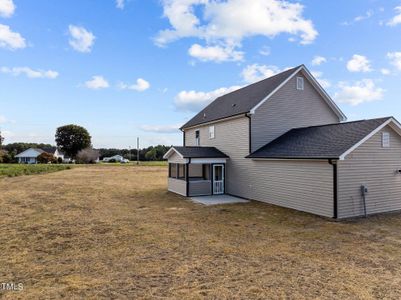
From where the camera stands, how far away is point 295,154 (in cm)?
1252

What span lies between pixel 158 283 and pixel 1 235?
625 centimetres

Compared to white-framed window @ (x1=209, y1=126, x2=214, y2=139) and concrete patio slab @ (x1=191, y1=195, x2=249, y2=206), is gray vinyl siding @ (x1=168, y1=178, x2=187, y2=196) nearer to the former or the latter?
concrete patio slab @ (x1=191, y1=195, x2=249, y2=206)

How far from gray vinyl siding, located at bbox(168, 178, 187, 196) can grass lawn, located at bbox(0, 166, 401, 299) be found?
5.03 meters

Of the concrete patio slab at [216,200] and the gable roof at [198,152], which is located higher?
the gable roof at [198,152]

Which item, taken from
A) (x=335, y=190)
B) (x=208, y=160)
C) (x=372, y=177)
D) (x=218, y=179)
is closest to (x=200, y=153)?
(x=208, y=160)

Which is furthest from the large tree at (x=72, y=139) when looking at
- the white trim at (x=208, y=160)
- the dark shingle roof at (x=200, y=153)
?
the white trim at (x=208, y=160)

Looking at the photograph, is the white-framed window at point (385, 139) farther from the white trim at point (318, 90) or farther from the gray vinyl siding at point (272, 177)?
the white trim at point (318, 90)

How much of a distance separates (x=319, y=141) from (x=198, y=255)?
855 cm

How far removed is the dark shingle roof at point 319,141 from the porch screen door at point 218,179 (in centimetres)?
322

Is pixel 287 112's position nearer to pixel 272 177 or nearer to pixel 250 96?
pixel 250 96

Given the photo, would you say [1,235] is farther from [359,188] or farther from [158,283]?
[359,188]

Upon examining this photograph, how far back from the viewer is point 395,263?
629 cm

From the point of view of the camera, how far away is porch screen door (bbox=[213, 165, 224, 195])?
17703mm

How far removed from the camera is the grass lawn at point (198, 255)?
16.4 ft
